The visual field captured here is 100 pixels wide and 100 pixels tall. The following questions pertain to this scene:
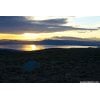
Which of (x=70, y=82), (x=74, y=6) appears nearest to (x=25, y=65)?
A: (x=70, y=82)

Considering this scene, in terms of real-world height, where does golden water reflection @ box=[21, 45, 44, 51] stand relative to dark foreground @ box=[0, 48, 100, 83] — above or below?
above

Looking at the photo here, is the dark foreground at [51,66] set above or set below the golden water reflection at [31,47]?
below

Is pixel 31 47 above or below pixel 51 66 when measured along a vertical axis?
above
